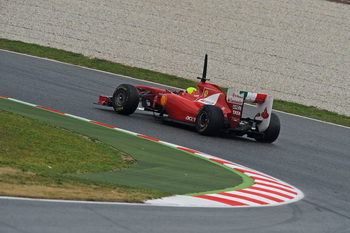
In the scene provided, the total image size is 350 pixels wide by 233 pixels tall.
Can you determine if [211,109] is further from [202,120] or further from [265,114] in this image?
[265,114]

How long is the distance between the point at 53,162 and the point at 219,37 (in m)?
21.5

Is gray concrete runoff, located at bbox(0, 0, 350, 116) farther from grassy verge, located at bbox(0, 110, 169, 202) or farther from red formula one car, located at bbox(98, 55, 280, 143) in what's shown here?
grassy verge, located at bbox(0, 110, 169, 202)

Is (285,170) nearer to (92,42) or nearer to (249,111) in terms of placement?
(249,111)

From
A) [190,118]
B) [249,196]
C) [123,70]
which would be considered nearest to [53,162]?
[249,196]

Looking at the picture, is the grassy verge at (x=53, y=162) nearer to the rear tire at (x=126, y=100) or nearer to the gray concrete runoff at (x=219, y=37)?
the rear tire at (x=126, y=100)

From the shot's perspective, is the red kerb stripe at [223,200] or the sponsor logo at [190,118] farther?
the sponsor logo at [190,118]

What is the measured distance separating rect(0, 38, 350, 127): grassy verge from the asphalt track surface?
1292mm

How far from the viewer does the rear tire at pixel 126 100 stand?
17188mm

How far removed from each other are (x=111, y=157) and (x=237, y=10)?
76.8 ft

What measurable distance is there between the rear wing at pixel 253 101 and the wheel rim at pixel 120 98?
261 centimetres

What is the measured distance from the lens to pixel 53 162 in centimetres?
1080

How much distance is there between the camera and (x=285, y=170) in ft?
43.7

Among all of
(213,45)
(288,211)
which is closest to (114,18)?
(213,45)

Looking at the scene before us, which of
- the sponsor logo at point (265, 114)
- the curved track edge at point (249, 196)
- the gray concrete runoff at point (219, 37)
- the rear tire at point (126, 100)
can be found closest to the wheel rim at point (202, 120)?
the sponsor logo at point (265, 114)
